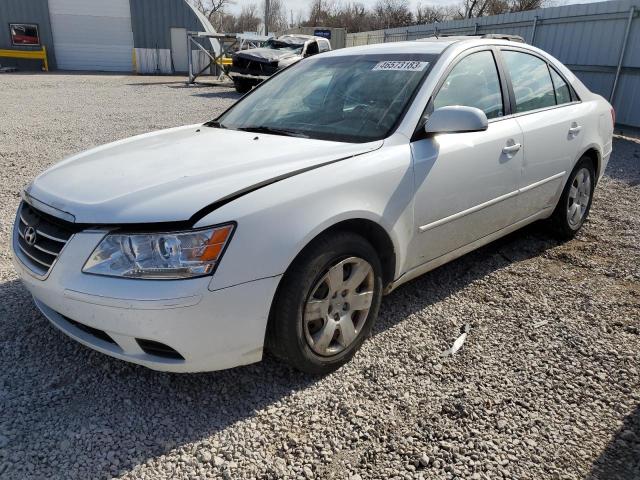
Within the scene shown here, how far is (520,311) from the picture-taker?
3.41 m

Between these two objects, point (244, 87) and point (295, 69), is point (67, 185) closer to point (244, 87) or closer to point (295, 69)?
point (295, 69)

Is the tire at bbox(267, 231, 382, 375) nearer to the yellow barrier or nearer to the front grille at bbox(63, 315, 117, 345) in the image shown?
the front grille at bbox(63, 315, 117, 345)

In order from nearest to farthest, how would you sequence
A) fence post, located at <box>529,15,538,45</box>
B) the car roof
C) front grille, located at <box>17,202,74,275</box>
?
1. front grille, located at <box>17,202,74,275</box>
2. the car roof
3. fence post, located at <box>529,15,538,45</box>

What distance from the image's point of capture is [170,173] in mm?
2477

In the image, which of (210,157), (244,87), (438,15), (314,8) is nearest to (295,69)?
(210,157)

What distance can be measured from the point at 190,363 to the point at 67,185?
3.54ft

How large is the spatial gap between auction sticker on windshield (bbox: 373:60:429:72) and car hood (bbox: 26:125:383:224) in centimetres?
70

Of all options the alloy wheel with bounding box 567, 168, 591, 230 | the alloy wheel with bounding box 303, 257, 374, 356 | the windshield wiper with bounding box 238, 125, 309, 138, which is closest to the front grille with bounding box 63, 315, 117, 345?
the alloy wheel with bounding box 303, 257, 374, 356

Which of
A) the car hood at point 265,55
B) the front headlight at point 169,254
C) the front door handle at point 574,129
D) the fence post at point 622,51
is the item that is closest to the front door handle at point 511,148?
the front door handle at point 574,129

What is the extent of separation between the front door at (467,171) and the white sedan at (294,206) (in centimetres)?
1

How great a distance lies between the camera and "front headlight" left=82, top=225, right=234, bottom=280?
2.11 m

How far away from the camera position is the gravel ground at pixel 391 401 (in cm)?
214

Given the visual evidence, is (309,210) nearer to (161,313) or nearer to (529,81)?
(161,313)

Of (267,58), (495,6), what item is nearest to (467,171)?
(267,58)
